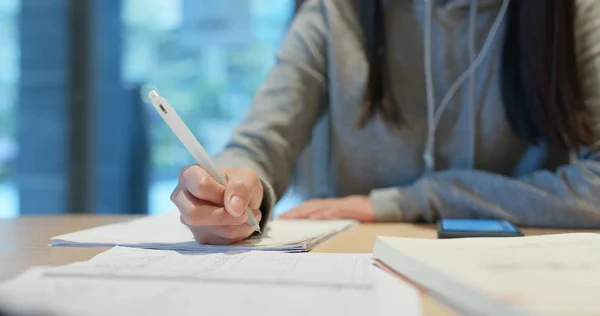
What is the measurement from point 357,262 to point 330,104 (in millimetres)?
600

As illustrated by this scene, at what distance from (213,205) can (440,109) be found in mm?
553

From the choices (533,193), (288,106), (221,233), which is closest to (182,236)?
(221,233)

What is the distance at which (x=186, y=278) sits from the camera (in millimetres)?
395

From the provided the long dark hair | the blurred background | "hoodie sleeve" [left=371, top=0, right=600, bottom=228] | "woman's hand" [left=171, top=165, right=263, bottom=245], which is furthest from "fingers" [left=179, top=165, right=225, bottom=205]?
the blurred background

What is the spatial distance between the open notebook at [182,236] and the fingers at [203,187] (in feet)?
0.17

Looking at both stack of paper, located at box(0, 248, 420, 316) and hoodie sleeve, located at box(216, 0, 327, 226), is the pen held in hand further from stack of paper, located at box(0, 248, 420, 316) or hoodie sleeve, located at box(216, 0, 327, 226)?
hoodie sleeve, located at box(216, 0, 327, 226)

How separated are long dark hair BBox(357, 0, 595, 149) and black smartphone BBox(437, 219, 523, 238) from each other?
24cm

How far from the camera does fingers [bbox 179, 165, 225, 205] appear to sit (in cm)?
56

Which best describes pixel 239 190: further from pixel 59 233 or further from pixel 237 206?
pixel 59 233

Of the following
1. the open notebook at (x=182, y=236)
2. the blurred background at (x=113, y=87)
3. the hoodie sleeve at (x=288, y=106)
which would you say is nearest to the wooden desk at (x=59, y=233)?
the open notebook at (x=182, y=236)

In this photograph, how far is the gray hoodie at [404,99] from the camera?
3.09ft

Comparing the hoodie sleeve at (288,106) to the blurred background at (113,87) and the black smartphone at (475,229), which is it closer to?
the black smartphone at (475,229)

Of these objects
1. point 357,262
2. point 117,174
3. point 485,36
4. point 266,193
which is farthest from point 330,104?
point 117,174

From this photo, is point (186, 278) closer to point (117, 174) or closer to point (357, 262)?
point (357, 262)
